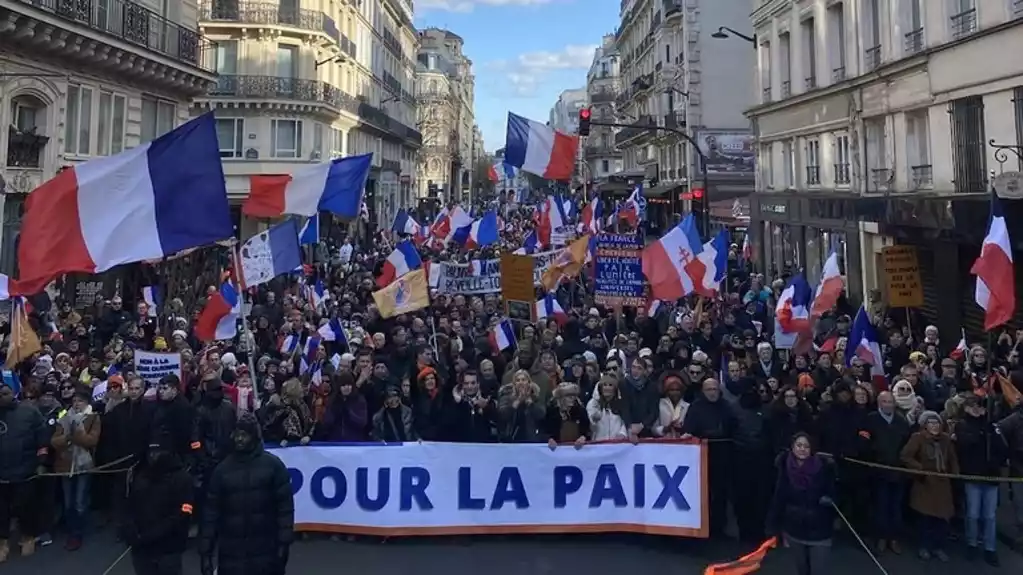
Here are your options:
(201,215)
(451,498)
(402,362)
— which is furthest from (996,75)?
(201,215)

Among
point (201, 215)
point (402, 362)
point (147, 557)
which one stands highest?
point (201, 215)

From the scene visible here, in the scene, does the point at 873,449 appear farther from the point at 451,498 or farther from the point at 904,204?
the point at 904,204

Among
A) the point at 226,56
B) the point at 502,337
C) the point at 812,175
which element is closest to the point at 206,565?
the point at 502,337

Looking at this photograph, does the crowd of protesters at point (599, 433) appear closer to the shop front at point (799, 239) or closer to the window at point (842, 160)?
the shop front at point (799, 239)

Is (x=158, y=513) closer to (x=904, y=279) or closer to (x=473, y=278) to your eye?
(x=473, y=278)

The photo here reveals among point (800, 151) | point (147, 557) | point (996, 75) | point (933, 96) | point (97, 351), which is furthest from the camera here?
point (800, 151)

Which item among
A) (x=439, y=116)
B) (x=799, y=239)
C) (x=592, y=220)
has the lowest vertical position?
(x=799, y=239)

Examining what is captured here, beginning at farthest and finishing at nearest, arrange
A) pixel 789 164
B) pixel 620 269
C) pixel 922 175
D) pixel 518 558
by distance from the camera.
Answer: pixel 789 164 < pixel 922 175 < pixel 620 269 < pixel 518 558

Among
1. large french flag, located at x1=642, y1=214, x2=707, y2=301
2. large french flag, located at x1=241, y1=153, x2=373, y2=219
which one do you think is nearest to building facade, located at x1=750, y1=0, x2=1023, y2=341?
large french flag, located at x1=642, y1=214, x2=707, y2=301

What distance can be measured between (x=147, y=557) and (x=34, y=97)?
50.9 ft

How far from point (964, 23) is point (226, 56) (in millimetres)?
30917

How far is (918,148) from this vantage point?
60.0 feet

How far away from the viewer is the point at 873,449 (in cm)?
805

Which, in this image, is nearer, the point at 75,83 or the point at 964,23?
the point at 964,23
